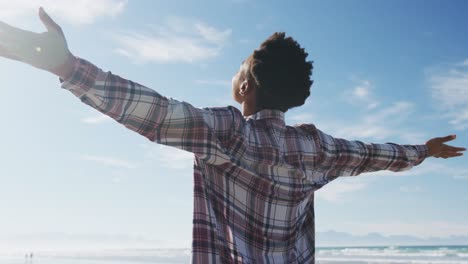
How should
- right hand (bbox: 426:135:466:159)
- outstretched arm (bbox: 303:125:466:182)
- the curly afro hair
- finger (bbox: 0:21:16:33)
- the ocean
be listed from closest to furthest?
finger (bbox: 0:21:16:33)
the curly afro hair
outstretched arm (bbox: 303:125:466:182)
right hand (bbox: 426:135:466:159)
the ocean

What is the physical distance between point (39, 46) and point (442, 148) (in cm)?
258

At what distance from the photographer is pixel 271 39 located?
239 cm

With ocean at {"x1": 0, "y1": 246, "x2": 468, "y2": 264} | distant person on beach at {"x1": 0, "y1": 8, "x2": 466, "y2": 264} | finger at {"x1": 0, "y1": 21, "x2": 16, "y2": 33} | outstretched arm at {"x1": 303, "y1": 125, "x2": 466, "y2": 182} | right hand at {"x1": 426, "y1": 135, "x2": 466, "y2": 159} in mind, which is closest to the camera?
finger at {"x1": 0, "y1": 21, "x2": 16, "y2": 33}

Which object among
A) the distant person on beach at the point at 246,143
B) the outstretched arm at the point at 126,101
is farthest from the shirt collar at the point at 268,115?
the outstretched arm at the point at 126,101

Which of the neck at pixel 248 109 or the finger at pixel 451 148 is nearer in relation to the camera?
the neck at pixel 248 109

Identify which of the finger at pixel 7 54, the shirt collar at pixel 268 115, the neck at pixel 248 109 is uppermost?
the finger at pixel 7 54

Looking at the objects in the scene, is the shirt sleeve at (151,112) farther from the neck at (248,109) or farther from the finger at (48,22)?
the neck at (248,109)

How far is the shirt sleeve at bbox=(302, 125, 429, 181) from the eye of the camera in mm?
2477

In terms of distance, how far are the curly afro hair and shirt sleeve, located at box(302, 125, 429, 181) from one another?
234 mm

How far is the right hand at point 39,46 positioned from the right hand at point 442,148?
2.36m

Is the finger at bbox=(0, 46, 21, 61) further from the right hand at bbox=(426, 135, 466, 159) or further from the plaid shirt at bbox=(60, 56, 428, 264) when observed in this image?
the right hand at bbox=(426, 135, 466, 159)

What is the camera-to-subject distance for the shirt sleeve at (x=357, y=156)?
8.13 feet

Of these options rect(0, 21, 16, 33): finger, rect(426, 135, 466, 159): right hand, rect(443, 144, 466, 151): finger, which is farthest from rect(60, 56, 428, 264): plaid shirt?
rect(443, 144, 466, 151): finger

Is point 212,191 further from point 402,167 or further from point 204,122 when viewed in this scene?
point 402,167
